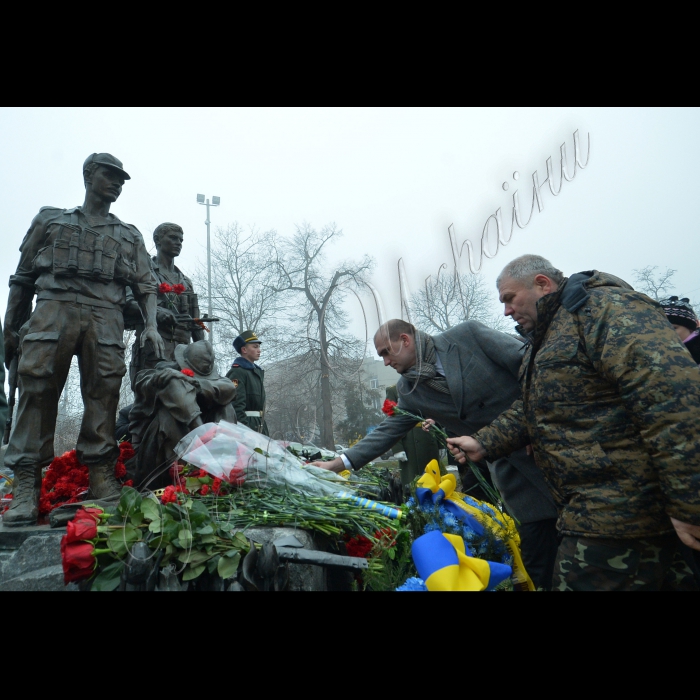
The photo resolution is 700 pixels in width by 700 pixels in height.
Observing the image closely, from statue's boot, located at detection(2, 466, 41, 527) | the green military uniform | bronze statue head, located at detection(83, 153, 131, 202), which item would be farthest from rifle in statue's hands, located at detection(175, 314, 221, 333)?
the green military uniform

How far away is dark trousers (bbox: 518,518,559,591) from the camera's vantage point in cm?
260

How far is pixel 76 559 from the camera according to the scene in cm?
209

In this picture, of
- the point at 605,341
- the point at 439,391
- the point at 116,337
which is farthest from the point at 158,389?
the point at 605,341

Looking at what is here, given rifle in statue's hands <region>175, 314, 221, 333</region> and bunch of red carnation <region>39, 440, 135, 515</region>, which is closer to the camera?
bunch of red carnation <region>39, 440, 135, 515</region>

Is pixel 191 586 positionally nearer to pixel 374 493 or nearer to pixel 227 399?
pixel 374 493

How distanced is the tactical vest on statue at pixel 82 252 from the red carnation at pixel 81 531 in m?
2.58

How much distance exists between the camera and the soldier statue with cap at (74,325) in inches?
153

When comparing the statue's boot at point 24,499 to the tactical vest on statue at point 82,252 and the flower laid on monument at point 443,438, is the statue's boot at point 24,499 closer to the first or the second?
the tactical vest on statue at point 82,252

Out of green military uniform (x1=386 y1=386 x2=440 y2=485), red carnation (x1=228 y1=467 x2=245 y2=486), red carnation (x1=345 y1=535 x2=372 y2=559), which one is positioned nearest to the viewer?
red carnation (x1=345 y1=535 x2=372 y2=559)

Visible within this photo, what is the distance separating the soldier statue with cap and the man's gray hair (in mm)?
3281

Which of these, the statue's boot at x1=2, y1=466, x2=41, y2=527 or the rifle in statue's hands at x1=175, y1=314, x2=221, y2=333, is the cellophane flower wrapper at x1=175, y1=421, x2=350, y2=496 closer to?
the statue's boot at x1=2, y1=466, x2=41, y2=527

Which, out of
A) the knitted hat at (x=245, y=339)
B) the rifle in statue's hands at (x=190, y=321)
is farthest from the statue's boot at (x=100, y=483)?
the knitted hat at (x=245, y=339)

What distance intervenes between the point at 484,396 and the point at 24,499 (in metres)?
3.46

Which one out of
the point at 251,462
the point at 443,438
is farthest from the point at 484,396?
the point at 251,462
